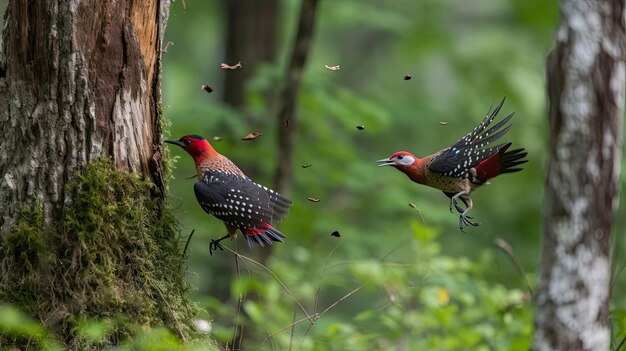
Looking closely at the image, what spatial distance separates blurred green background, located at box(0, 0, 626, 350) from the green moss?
956 mm

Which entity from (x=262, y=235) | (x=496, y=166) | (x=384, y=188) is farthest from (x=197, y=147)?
(x=384, y=188)

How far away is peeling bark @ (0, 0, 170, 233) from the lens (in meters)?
3.96

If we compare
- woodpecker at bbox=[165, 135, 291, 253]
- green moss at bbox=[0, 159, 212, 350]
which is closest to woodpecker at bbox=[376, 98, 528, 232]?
woodpecker at bbox=[165, 135, 291, 253]

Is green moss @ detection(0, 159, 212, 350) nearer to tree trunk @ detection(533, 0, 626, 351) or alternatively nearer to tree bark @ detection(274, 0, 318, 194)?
tree trunk @ detection(533, 0, 626, 351)

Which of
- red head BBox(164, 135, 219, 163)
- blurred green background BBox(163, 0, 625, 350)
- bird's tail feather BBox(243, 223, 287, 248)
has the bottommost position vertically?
blurred green background BBox(163, 0, 625, 350)

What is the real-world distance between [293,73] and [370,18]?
3.85m

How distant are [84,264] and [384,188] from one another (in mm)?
6380

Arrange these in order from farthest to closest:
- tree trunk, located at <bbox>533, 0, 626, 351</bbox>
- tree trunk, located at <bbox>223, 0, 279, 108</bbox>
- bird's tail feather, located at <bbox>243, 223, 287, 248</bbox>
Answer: tree trunk, located at <bbox>223, 0, 279, 108</bbox>, bird's tail feather, located at <bbox>243, 223, 287, 248</bbox>, tree trunk, located at <bbox>533, 0, 626, 351</bbox>

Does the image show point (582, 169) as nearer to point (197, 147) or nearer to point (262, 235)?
point (262, 235)

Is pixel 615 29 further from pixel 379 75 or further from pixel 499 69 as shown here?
pixel 379 75

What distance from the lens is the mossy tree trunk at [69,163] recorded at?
396 centimetres

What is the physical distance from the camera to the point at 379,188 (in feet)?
33.6

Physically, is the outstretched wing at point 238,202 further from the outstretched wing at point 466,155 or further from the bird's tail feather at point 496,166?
the bird's tail feather at point 496,166

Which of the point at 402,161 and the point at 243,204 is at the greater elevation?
the point at 402,161
